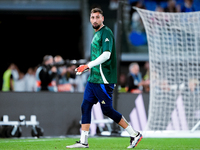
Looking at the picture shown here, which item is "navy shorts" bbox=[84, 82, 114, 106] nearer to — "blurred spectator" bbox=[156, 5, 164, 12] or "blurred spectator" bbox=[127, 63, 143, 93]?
"blurred spectator" bbox=[127, 63, 143, 93]

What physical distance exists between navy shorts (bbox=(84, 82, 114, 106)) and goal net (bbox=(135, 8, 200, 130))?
160 inches

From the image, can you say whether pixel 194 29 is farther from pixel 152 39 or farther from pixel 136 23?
pixel 136 23

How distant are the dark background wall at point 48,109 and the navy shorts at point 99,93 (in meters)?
4.01

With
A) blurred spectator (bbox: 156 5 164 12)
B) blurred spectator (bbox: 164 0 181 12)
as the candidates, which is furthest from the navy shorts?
blurred spectator (bbox: 164 0 181 12)

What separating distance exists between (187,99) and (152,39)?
169 cm

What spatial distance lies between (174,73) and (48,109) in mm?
3203

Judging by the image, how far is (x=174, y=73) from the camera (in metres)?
10.1

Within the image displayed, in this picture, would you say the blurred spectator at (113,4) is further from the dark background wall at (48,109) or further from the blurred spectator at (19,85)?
the dark background wall at (48,109)

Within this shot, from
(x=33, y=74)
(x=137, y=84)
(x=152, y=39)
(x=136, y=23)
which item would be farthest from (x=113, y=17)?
(x=152, y=39)

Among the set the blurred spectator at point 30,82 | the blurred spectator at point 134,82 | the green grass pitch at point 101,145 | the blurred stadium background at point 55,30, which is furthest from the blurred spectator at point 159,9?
the green grass pitch at point 101,145

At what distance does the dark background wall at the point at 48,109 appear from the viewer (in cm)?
973

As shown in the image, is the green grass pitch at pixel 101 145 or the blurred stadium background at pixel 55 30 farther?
the blurred stadium background at pixel 55 30

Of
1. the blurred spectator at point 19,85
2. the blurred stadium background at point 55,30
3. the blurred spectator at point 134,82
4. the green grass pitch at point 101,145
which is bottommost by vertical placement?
the green grass pitch at point 101,145

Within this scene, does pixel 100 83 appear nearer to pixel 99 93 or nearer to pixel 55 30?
pixel 99 93
